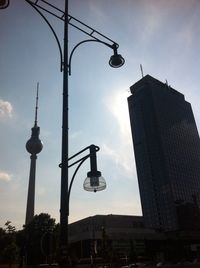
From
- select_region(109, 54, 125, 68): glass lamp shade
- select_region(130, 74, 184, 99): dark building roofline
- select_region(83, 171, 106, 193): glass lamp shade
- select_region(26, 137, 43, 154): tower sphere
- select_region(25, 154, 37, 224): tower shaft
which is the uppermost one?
select_region(130, 74, 184, 99): dark building roofline

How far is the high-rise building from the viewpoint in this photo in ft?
532

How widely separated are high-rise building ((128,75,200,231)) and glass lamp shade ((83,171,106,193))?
151963 millimetres

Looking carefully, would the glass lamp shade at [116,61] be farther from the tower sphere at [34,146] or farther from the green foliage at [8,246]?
the tower sphere at [34,146]

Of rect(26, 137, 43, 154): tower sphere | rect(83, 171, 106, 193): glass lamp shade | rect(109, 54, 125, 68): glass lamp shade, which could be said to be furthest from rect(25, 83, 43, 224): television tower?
rect(83, 171, 106, 193): glass lamp shade

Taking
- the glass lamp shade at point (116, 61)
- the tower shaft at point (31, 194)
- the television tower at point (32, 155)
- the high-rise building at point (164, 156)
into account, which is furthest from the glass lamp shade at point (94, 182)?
the high-rise building at point (164, 156)

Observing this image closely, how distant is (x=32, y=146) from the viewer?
136 metres

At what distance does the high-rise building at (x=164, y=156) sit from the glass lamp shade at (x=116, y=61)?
150 m

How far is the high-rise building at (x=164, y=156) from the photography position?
532 feet

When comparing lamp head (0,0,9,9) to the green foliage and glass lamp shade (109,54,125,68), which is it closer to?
glass lamp shade (109,54,125,68)

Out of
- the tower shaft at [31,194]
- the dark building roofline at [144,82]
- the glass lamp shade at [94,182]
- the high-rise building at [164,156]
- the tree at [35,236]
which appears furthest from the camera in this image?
the dark building roofline at [144,82]

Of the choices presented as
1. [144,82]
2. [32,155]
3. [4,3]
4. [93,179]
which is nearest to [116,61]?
[4,3]

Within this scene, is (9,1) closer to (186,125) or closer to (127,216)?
(127,216)

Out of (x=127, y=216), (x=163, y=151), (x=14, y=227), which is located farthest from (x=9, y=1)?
(x=163, y=151)

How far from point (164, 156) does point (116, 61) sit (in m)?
162
